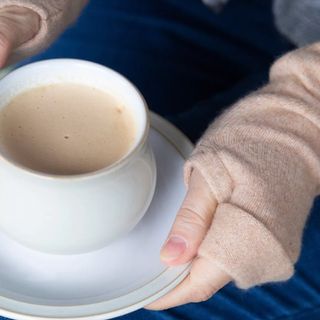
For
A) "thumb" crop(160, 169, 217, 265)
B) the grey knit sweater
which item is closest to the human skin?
"thumb" crop(160, 169, 217, 265)

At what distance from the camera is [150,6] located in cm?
102

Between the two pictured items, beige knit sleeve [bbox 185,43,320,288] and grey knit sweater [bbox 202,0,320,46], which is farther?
grey knit sweater [bbox 202,0,320,46]

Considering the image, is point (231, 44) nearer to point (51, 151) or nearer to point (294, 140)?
point (294, 140)

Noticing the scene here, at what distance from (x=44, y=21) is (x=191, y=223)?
0.94ft

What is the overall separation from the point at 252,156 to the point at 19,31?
10.8 inches

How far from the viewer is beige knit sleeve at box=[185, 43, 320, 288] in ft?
2.06

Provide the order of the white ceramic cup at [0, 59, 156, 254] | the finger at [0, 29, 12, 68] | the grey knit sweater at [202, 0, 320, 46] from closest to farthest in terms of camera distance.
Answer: the white ceramic cup at [0, 59, 156, 254]
the finger at [0, 29, 12, 68]
the grey knit sweater at [202, 0, 320, 46]

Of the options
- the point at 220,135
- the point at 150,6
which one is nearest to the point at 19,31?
the point at 220,135

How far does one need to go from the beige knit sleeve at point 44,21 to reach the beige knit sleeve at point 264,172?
0.22 meters

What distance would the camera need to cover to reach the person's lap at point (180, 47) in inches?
37.6

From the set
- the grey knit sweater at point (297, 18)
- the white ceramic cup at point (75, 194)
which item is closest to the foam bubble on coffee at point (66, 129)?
the white ceramic cup at point (75, 194)

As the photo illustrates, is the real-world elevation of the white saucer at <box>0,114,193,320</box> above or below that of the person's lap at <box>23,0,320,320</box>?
above

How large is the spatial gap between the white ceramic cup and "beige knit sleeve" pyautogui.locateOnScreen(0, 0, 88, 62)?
11 cm

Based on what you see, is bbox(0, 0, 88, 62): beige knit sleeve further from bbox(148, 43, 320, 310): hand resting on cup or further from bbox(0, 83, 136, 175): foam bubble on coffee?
bbox(148, 43, 320, 310): hand resting on cup
